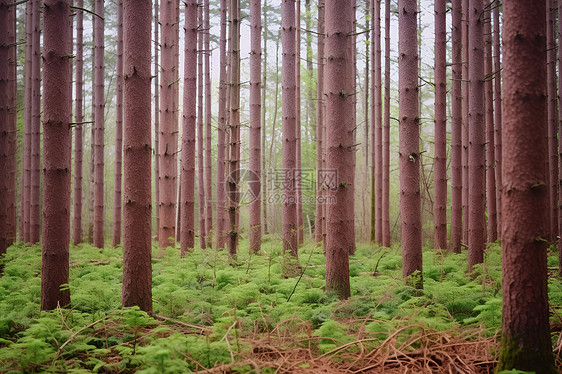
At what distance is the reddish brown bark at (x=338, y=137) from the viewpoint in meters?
5.76

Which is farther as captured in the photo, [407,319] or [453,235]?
[453,235]

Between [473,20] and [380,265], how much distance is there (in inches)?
203

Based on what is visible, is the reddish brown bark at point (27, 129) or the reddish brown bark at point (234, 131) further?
the reddish brown bark at point (27, 129)

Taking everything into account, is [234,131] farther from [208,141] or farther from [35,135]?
[35,135]

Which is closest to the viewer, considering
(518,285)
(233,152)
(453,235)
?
(518,285)

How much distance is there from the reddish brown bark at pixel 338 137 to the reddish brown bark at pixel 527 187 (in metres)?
2.80

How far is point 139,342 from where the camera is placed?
4.10 meters

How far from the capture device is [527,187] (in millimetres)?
3025

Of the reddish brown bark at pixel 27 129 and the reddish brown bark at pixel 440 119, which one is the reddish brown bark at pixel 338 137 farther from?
the reddish brown bark at pixel 27 129

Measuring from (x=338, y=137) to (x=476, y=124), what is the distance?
11.3 ft

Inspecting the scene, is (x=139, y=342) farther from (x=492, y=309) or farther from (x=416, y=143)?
(x=416, y=143)

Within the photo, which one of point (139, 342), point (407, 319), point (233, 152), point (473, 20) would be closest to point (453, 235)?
point (473, 20)

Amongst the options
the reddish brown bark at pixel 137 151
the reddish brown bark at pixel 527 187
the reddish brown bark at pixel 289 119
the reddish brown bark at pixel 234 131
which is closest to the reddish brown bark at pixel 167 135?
the reddish brown bark at pixel 234 131

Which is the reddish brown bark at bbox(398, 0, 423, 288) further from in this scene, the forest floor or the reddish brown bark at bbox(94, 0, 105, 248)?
the reddish brown bark at bbox(94, 0, 105, 248)
